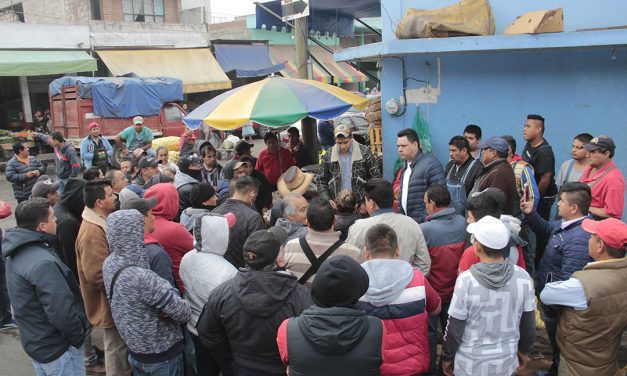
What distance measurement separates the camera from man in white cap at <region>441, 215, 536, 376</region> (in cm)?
284

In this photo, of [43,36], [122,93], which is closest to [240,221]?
[122,93]

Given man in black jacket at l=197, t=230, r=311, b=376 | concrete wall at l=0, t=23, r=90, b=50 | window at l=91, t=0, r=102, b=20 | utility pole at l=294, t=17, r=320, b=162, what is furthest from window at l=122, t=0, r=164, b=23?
man in black jacket at l=197, t=230, r=311, b=376

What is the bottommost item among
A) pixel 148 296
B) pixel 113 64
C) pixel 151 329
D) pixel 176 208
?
pixel 151 329

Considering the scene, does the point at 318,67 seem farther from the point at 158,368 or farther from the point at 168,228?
the point at 158,368

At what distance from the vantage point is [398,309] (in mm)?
2814

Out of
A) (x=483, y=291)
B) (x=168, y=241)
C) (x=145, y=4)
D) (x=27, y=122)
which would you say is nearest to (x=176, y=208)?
(x=168, y=241)

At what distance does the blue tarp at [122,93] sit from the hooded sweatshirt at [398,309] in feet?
53.3

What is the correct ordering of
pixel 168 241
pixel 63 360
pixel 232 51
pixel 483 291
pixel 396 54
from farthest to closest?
pixel 232 51, pixel 396 54, pixel 168 241, pixel 63 360, pixel 483 291

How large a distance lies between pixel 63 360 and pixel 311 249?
5.86ft

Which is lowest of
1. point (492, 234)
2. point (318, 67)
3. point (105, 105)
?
point (492, 234)

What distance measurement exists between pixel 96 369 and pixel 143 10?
25.3 metres

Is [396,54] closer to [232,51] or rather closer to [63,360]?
[63,360]

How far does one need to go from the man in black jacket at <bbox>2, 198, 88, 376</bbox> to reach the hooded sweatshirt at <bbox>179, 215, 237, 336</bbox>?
29.0 inches

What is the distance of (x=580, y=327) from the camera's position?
306cm
